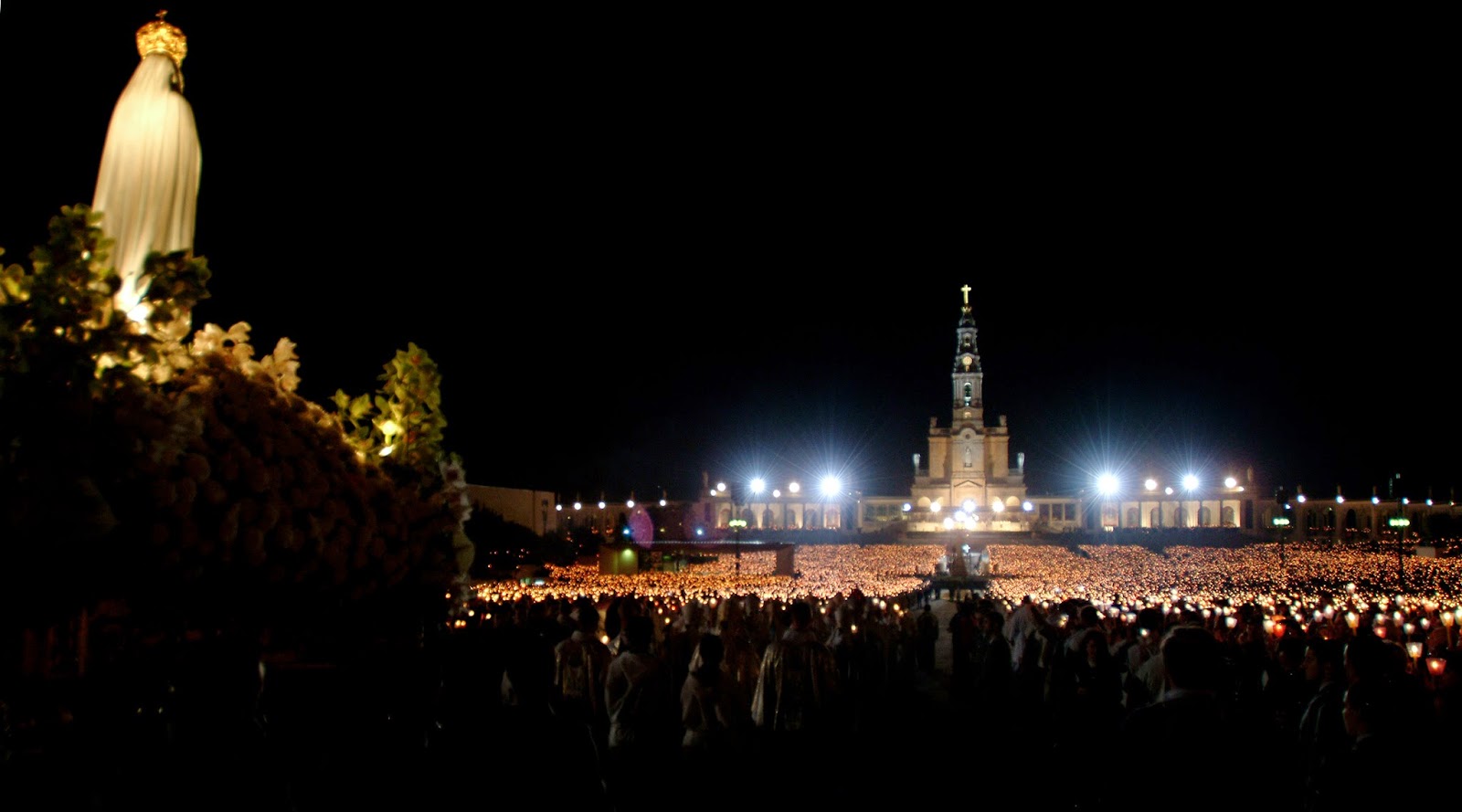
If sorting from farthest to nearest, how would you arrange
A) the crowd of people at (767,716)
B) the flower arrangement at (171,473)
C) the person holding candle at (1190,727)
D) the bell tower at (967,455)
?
1. the bell tower at (967,455)
2. the crowd of people at (767,716)
3. the person holding candle at (1190,727)
4. the flower arrangement at (171,473)

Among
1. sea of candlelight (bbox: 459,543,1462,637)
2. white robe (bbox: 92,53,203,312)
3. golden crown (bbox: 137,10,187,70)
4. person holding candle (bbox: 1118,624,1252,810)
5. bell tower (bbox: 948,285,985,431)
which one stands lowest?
sea of candlelight (bbox: 459,543,1462,637)

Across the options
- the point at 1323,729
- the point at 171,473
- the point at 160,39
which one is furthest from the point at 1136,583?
the point at 171,473

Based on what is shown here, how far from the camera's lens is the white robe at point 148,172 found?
4500 millimetres

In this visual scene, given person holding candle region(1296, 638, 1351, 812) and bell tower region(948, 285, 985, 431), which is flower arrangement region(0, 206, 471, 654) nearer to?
person holding candle region(1296, 638, 1351, 812)

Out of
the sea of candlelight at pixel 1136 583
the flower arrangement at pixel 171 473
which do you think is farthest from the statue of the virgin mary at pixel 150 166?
the sea of candlelight at pixel 1136 583

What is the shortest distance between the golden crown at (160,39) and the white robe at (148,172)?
76mm

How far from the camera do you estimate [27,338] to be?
9.93 feet

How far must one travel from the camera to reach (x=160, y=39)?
4.72m

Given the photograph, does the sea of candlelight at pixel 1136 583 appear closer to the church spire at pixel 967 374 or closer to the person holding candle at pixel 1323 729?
the person holding candle at pixel 1323 729

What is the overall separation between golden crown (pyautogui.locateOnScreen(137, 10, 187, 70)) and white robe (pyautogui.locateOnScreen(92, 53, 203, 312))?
0.08 m

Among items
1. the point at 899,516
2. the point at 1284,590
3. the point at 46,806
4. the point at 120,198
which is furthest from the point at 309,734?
the point at 899,516

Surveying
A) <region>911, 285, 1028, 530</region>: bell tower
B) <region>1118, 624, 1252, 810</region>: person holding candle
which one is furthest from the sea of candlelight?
<region>911, 285, 1028, 530</region>: bell tower

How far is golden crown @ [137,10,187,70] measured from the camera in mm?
4719

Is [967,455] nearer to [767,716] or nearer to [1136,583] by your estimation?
[1136,583]
